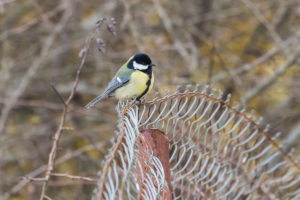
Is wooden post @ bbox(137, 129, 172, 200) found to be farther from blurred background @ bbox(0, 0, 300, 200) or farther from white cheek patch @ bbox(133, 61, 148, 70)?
blurred background @ bbox(0, 0, 300, 200)

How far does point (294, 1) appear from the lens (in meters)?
4.61

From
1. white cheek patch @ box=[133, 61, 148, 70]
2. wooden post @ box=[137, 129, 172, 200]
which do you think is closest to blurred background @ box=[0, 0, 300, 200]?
white cheek patch @ box=[133, 61, 148, 70]

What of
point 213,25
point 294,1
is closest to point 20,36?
point 213,25

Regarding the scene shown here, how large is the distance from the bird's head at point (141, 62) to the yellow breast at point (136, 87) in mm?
43

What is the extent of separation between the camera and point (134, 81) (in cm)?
307

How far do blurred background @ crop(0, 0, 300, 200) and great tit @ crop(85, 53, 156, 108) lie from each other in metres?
0.90

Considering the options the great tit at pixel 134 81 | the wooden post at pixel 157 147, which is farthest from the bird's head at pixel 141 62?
the wooden post at pixel 157 147

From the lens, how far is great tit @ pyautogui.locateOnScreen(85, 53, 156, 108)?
2992 mm

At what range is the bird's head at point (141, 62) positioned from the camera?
3.08m

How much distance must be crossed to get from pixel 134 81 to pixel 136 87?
0.21ft

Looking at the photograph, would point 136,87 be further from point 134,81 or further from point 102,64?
point 102,64

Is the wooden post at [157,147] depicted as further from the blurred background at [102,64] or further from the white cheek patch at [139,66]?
the blurred background at [102,64]

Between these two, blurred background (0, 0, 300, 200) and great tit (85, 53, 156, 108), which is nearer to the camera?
great tit (85, 53, 156, 108)

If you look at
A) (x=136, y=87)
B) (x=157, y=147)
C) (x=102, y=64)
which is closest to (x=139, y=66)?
(x=136, y=87)
